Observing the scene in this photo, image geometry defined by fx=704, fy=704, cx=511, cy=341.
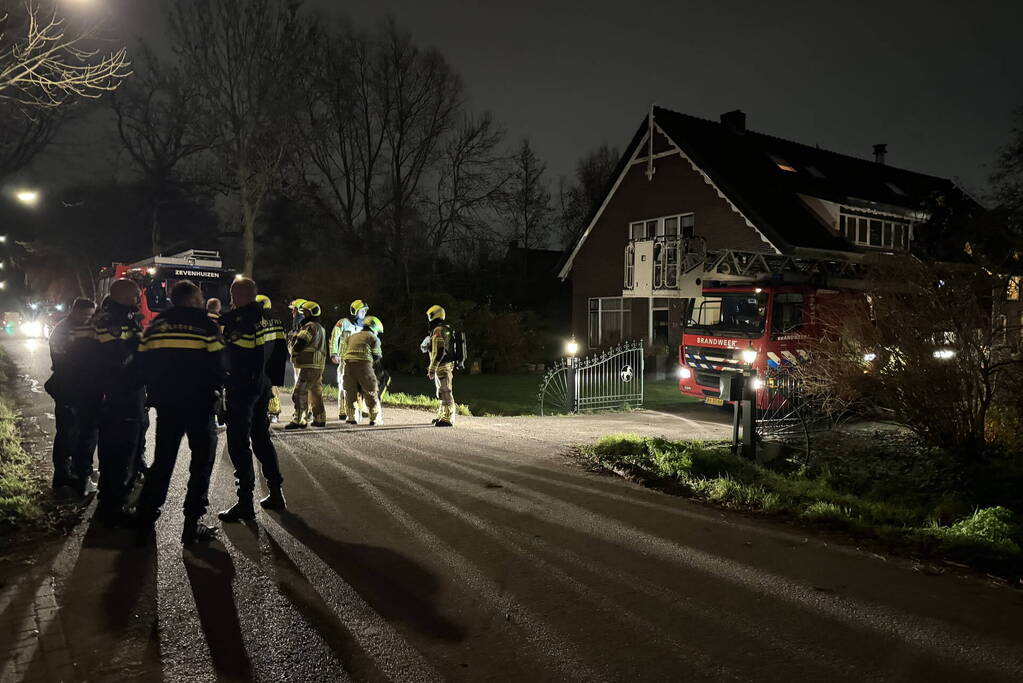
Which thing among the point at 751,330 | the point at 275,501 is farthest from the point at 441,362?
the point at 751,330

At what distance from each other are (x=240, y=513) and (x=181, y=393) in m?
1.11

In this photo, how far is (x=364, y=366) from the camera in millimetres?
9719

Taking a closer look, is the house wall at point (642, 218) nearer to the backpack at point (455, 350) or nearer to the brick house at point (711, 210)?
the brick house at point (711, 210)

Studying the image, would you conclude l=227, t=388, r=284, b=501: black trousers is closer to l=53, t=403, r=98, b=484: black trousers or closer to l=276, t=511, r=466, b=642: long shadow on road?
l=276, t=511, r=466, b=642: long shadow on road

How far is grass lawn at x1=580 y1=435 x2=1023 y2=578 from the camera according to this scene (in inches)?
196

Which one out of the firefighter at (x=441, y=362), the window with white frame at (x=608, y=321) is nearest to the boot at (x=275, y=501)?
the firefighter at (x=441, y=362)

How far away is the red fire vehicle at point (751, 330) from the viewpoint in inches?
457

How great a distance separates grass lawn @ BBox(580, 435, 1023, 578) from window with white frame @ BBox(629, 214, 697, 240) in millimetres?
14951

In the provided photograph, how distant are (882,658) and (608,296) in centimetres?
2208

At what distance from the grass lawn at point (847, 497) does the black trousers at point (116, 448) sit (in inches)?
175

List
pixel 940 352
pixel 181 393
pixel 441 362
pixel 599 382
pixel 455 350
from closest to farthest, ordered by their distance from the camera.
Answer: pixel 181 393 < pixel 940 352 < pixel 441 362 < pixel 455 350 < pixel 599 382

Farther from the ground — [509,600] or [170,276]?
[170,276]

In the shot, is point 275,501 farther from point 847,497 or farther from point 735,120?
point 735,120

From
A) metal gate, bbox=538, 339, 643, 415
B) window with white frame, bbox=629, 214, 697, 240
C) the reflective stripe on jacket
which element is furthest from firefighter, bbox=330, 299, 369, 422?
window with white frame, bbox=629, 214, 697, 240
